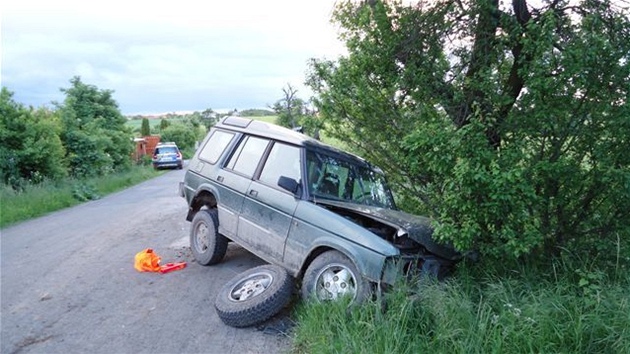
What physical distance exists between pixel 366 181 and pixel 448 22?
7.58 ft

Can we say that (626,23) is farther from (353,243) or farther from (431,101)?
(353,243)

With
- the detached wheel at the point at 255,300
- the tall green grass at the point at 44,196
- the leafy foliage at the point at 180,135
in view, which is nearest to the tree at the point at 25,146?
the tall green grass at the point at 44,196

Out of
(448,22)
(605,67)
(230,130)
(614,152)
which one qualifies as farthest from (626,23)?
(230,130)

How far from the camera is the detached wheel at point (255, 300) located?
4.32 meters

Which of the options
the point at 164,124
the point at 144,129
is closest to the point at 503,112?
the point at 144,129

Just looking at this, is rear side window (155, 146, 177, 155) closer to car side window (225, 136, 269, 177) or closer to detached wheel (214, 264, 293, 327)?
car side window (225, 136, 269, 177)

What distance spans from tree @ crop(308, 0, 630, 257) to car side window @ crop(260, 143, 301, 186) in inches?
42.0

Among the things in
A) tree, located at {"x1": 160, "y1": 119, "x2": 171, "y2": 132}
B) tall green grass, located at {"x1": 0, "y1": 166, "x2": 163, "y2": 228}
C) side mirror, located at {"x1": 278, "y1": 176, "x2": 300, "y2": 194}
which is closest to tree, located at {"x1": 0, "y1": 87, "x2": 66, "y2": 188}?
tall green grass, located at {"x1": 0, "y1": 166, "x2": 163, "y2": 228}

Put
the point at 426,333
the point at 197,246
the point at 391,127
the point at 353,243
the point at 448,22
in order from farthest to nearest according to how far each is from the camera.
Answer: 1. the point at 197,246
2. the point at 391,127
3. the point at 448,22
4. the point at 353,243
5. the point at 426,333

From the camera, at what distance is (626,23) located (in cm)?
404

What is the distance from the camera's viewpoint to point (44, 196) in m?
12.5

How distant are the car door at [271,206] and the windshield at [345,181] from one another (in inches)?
9.3

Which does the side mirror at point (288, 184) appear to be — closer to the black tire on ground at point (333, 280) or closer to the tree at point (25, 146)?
the black tire on ground at point (333, 280)

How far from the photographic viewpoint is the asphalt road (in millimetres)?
4055
